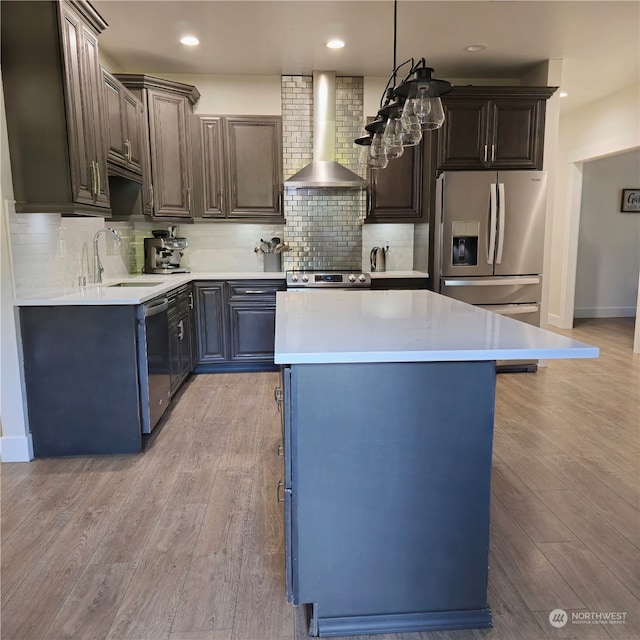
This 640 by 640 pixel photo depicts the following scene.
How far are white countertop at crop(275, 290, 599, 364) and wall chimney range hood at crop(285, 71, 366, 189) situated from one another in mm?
2337

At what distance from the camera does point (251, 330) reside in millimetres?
4480

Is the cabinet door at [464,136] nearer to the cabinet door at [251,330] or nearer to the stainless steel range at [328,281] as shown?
the stainless steel range at [328,281]

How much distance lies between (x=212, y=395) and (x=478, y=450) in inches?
109

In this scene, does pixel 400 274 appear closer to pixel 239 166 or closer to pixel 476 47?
pixel 239 166

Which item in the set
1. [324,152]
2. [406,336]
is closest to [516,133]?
[324,152]

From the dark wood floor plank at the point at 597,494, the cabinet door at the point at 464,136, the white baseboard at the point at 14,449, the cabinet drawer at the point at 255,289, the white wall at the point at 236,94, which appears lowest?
the dark wood floor plank at the point at 597,494

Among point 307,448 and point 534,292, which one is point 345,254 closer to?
point 534,292

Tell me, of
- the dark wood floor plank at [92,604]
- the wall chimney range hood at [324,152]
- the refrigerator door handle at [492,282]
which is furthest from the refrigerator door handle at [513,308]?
the dark wood floor plank at [92,604]

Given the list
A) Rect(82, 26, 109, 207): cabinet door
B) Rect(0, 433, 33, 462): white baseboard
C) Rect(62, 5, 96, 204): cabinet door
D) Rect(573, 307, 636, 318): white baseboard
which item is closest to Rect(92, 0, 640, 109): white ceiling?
Rect(82, 26, 109, 207): cabinet door

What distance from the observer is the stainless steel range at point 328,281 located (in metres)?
4.36

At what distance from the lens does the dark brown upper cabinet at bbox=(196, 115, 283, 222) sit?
4527mm

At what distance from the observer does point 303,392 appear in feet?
4.69

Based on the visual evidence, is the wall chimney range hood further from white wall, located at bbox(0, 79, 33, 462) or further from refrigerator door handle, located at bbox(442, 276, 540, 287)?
white wall, located at bbox(0, 79, 33, 462)

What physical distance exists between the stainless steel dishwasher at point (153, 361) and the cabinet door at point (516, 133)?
3.23 metres
